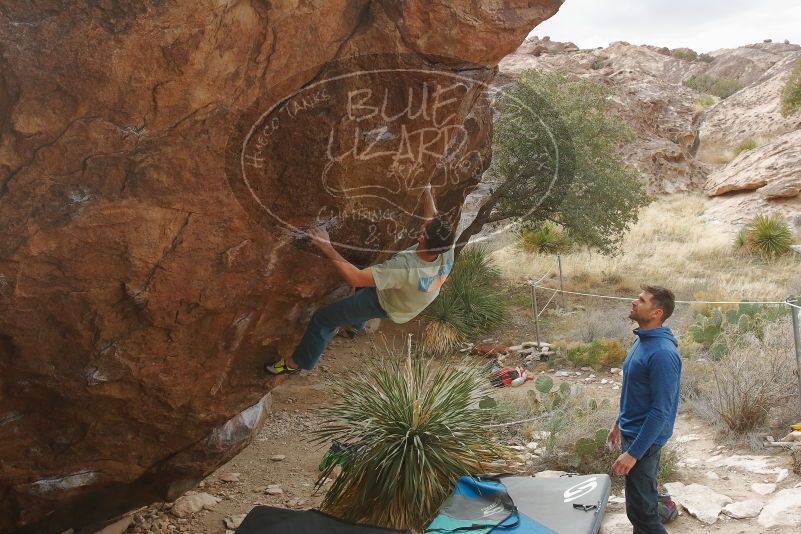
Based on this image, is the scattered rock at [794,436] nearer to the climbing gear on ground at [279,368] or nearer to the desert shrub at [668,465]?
the desert shrub at [668,465]

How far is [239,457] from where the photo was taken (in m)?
8.88

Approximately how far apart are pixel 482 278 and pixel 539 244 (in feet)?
9.76

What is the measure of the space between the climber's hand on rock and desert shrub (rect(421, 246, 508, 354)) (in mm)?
7320

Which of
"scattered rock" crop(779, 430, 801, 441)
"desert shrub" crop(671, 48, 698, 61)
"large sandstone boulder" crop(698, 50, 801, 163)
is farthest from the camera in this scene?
"desert shrub" crop(671, 48, 698, 61)

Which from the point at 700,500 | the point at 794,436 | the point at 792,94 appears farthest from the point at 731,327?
the point at 792,94

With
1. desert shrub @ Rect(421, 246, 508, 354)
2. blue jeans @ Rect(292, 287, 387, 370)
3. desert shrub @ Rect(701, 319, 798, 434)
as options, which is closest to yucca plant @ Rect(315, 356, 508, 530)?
blue jeans @ Rect(292, 287, 387, 370)

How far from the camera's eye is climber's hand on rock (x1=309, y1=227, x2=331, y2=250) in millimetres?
4910

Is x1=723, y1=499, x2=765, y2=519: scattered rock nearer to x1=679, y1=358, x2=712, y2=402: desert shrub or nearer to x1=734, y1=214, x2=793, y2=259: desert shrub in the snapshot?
x1=679, y1=358, x2=712, y2=402: desert shrub

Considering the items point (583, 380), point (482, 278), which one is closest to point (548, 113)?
point (482, 278)

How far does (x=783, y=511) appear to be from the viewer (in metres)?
5.55

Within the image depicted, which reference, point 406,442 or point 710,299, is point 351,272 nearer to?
point 406,442

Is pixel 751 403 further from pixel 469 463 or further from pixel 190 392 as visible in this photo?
pixel 190 392

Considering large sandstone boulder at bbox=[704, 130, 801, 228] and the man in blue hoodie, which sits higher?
large sandstone boulder at bbox=[704, 130, 801, 228]

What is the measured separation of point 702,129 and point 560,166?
20.2 m
